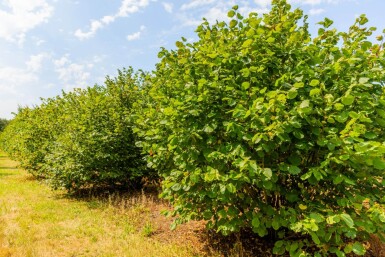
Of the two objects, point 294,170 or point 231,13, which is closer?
point 294,170

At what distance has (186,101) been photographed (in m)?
4.34

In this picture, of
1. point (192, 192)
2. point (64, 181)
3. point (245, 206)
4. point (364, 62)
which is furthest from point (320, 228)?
point (64, 181)

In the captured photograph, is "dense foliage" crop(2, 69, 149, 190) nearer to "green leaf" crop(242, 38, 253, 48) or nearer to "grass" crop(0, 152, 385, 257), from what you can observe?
"grass" crop(0, 152, 385, 257)

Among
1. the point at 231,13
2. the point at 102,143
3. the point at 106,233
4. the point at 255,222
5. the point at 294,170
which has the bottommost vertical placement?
the point at 106,233

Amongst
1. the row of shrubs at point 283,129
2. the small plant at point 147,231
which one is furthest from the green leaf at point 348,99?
the small plant at point 147,231

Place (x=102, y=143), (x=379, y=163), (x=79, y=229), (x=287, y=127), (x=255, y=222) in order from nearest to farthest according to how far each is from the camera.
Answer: (x=379, y=163), (x=287, y=127), (x=255, y=222), (x=79, y=229), (x=102, y=143)

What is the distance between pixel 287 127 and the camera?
3.49 m

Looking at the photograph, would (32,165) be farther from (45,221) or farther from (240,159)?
(240,159)

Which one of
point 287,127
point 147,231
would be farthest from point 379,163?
point 147,231

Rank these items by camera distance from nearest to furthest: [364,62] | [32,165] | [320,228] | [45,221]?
1. [320,228]
2. [364,62]
3. [45,221]
4. [32,165]

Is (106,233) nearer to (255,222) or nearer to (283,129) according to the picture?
(255,222)

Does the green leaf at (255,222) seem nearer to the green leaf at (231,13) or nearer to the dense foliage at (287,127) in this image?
the dense foliage at (287,127)

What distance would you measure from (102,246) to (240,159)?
387 centimetres

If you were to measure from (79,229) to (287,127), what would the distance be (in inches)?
229
